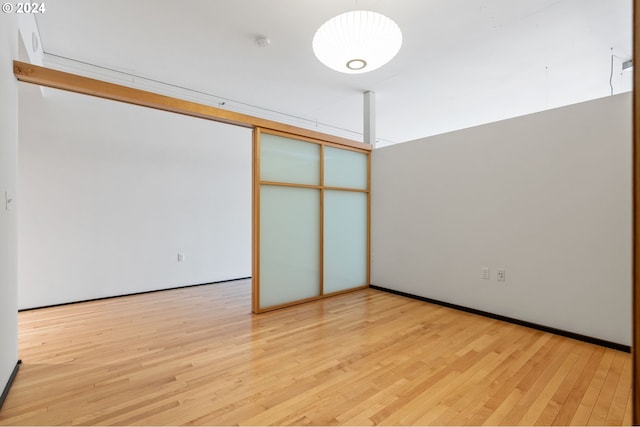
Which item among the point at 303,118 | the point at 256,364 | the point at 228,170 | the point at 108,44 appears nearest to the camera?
the point at 256,364

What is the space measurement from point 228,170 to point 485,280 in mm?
3972

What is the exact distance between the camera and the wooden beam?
6.72ft

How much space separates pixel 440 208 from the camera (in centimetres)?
360

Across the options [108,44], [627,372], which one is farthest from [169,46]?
[627,372]

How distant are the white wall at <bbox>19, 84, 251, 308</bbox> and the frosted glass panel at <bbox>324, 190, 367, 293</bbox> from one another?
1.80 meters

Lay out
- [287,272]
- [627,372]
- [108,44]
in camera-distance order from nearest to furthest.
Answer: [627,372]
[108,44]
[287,272]

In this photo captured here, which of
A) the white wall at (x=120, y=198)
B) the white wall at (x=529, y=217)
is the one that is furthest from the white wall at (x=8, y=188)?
the white wall at (x=529, y=217)

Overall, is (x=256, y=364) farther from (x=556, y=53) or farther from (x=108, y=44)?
(x=556, y=53)

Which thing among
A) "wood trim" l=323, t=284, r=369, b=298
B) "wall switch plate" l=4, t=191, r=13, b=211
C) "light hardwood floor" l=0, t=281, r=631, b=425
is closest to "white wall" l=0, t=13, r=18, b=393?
"wall switch plate" l=4, t=191, r=13, b=211

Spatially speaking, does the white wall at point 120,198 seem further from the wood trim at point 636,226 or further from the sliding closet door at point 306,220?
the wood trim at point 636,226

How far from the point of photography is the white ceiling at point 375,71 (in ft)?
8.27

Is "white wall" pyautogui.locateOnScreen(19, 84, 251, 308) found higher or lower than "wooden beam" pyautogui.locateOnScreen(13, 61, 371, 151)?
lower
